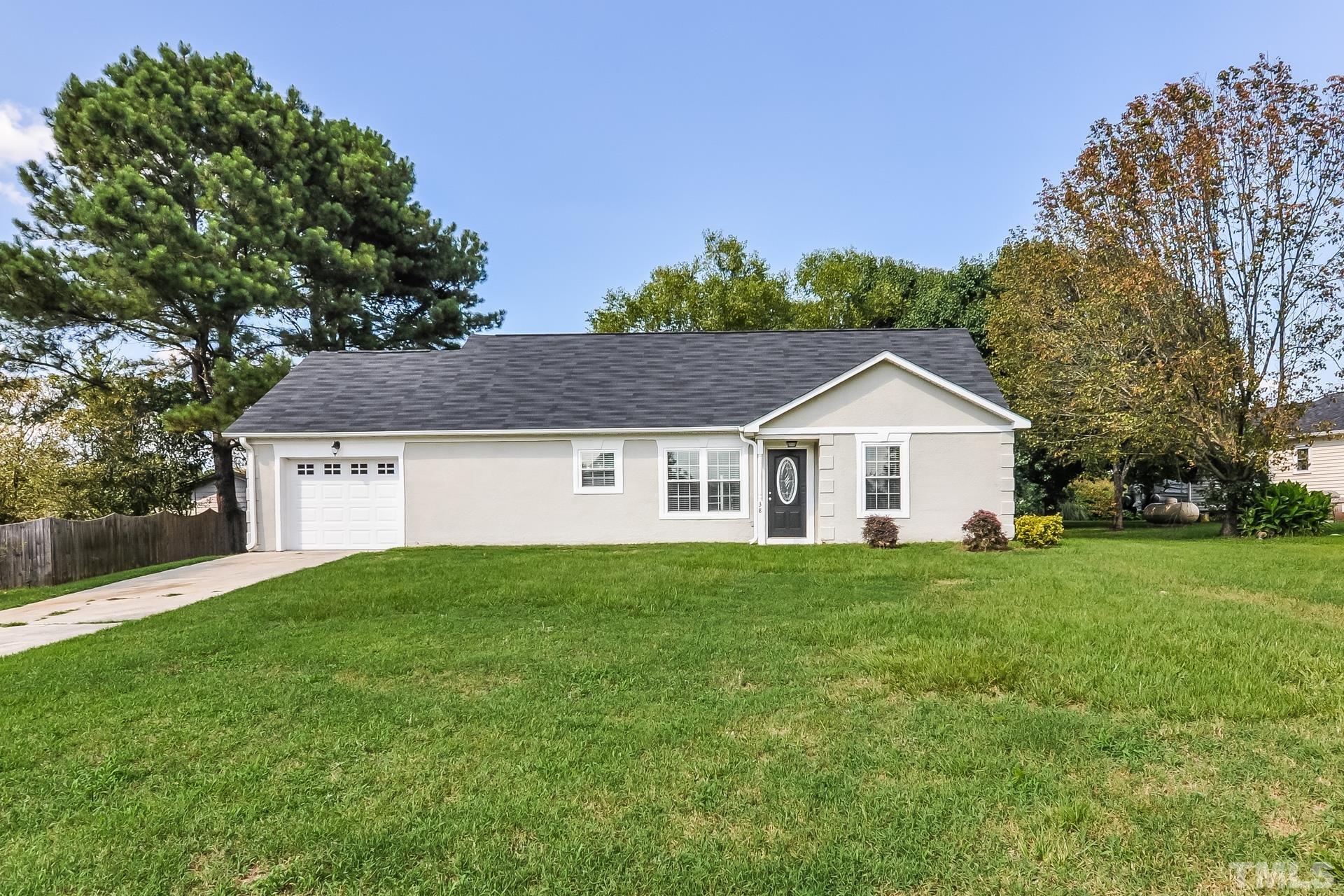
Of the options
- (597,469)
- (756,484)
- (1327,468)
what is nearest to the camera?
(756,484)

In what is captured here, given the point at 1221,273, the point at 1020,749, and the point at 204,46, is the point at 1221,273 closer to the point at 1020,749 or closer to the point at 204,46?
the point at 1020,749

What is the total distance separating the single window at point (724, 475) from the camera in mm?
16594

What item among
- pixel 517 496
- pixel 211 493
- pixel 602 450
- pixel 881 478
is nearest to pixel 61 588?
pixel 517 496

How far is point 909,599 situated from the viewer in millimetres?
8406

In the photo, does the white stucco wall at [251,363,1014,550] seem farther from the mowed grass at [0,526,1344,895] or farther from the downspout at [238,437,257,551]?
the mowed grass at [0,526,1344,895]

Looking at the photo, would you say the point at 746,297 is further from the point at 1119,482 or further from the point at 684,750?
the point at 684,750

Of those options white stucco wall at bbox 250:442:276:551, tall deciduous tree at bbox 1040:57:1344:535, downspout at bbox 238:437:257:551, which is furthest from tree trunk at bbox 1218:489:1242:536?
downspout at bbox 238:437:257:551

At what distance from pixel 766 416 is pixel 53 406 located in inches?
920

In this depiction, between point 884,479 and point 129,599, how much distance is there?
1352 cm

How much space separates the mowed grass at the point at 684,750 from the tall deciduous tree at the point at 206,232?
60.2 feet

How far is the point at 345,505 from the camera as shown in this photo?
1684 centimetres

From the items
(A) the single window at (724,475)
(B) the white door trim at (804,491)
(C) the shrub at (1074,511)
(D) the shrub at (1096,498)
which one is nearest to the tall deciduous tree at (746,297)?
(D) the shrub at (1096,498)

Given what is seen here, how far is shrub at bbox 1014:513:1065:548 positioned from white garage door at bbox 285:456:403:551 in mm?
13696

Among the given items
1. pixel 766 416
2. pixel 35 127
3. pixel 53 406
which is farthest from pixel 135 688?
pixel 35 127
